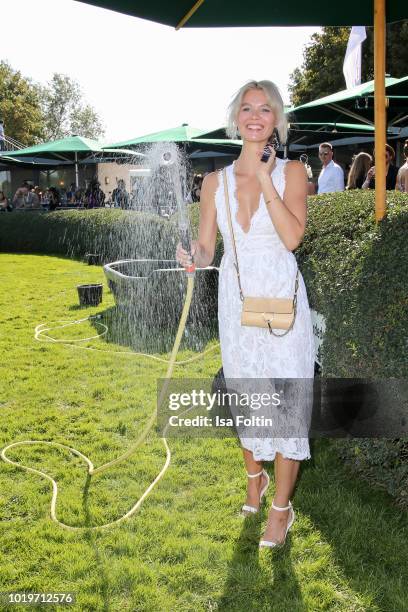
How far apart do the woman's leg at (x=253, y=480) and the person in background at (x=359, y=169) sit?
21.9 ft

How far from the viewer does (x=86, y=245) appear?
59.6 ft

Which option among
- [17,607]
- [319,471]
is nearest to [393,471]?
[319,471]

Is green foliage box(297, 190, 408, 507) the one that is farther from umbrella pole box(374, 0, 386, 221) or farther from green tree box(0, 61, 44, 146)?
green tree box(0, 61, 44, 146)

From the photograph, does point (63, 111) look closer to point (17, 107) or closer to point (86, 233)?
point (17, 107)

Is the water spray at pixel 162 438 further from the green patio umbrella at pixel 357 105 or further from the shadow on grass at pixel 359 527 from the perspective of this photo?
the green patio umbrella at pixel 357 105

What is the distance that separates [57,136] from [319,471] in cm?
9616

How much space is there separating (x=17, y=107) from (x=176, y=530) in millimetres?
59917

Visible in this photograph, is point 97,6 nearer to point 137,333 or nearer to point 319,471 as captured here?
point 319,471

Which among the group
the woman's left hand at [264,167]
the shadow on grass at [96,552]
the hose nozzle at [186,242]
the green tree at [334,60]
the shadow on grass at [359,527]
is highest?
the green tree at [334,60]

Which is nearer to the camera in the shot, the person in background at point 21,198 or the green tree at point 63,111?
the person in background at point 21,198

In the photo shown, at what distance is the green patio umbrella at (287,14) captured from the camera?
4.11m

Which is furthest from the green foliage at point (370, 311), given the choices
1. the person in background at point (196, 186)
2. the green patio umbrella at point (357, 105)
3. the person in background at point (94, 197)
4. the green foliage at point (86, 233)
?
the person in background at point (94, 197)

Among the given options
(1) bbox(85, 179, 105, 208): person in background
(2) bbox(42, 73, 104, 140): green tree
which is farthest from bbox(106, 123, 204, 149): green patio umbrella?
(2) bbox(42, 73, 104, 140): green tree

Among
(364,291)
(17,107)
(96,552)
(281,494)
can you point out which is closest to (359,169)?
(364,291)
